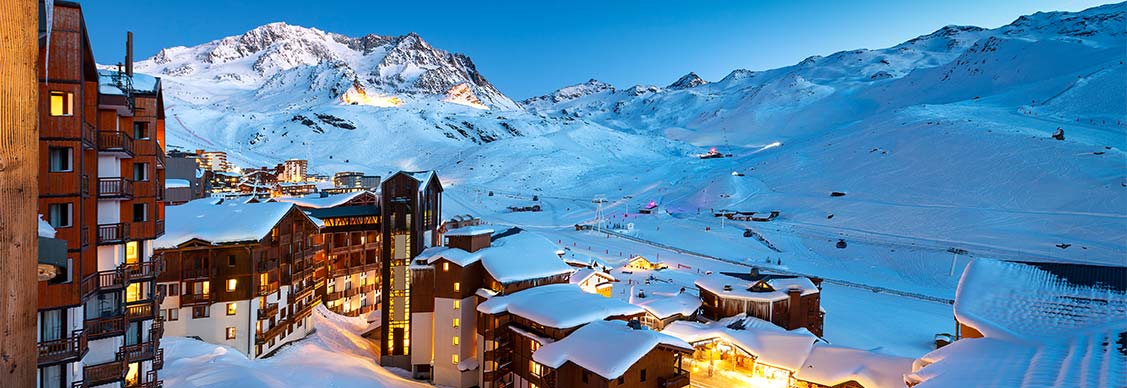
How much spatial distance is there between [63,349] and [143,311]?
472 cm

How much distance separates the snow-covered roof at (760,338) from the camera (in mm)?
27047

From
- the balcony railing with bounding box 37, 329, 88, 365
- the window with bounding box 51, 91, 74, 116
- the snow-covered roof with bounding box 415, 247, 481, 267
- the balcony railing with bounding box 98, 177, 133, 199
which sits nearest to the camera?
the window with bounding box 51, 91, 74, 116

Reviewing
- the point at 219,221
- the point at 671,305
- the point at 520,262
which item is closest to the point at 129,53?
the point at 219,221

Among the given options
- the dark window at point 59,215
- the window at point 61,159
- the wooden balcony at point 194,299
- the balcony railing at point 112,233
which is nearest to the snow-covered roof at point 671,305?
the wooden balcony at point 194,299

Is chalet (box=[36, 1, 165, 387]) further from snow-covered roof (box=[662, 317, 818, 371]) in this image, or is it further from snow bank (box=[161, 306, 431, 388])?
snow-covered roof (box=[662, 317, 818, 371])

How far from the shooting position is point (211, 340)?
2794 centimetres

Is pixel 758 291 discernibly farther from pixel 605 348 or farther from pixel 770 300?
pixel 605 348

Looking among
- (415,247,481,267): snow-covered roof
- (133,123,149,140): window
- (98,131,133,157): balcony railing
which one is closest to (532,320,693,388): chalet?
(415,247,481,267): snow-covered roof

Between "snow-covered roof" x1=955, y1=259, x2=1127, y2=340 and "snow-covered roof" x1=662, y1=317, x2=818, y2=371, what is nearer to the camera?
"snow-covered roof" x1=955, y1=259, x2=1127, y2=340

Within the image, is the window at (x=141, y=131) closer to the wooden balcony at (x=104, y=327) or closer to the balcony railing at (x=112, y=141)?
the balcony railing at (x=112, y=141)

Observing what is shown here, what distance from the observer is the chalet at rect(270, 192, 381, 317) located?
39938mm

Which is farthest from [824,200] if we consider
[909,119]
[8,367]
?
[8,367]

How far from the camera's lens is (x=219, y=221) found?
28766 millimetres

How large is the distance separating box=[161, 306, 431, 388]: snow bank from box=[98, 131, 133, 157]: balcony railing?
10270 millimetres
